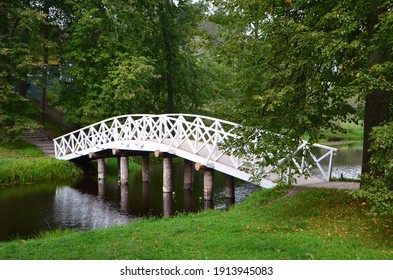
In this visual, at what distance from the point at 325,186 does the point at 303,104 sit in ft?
13.7

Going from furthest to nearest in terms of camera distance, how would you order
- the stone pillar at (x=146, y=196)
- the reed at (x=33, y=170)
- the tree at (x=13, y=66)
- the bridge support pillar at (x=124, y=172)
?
the tree at (x=13, y=66) → the bridge support pillar at (x=124, y=172) → the reed at (x=33, y=170) → the stone pillar at (x=146, y=196)

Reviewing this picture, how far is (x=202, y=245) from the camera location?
8.01m

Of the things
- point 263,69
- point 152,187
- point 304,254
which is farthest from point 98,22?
point 304,254

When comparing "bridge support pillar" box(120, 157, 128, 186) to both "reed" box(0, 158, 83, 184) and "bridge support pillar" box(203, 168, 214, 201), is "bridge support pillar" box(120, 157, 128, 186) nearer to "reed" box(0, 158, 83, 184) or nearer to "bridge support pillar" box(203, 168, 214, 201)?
"reed" box(0, 158, 83, 184)

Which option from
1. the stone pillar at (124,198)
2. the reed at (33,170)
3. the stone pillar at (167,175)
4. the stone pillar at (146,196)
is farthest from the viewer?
the reed at (33,170)

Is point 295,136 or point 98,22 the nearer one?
point 295,136

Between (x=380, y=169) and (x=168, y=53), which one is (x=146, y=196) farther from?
(x=380, y=169)

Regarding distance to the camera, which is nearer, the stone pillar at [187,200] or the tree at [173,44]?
the stone pillar at [187,200]

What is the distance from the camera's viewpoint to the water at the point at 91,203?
44.1ft

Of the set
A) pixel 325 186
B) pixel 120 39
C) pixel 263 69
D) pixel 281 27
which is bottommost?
pixel 325 186

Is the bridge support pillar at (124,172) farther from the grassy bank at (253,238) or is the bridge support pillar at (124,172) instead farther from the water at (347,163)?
the grassy bank at (253,238)

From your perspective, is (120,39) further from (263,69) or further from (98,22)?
(263,69)

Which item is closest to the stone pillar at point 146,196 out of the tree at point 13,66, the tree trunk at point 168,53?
the tree at point 13,66

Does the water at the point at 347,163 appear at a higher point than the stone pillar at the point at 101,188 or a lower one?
higher
